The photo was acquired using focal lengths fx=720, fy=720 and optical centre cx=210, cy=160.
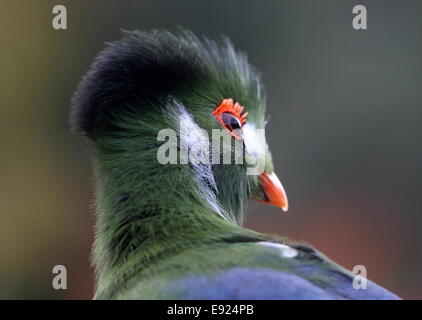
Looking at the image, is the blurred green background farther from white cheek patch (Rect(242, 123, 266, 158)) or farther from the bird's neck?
the bird's neck

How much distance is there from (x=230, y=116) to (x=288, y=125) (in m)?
5.05

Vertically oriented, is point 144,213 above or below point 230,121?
below

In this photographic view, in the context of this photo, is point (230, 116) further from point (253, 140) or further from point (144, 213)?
point (144, 213)

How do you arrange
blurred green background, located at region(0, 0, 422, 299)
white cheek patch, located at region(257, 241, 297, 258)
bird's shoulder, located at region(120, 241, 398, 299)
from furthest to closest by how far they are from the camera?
blurred green background, located at region(0, 0, 422, 299) → white cheek patch, located at region(257, 241, 297, 258) → bird's shoulder, located at region(120, 241, 398, 299)

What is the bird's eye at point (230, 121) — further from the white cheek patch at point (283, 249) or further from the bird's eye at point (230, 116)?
the white cheek patch at point (283, 249)

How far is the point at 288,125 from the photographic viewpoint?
7.93 metres

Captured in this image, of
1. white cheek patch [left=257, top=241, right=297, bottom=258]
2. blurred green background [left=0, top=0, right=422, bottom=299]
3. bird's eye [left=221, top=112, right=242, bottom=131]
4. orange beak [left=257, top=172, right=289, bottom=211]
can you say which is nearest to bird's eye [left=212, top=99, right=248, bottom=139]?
bird's eye [left=221, top=112, right=242, bottom=131]

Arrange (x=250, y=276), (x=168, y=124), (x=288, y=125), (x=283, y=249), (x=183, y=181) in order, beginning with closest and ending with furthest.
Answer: (x=250, y=276) → (x=283, y=249) → (x=183, y=181) → (x=168, y=124) → (x=288, y=125)

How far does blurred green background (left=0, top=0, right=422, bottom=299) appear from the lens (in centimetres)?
757

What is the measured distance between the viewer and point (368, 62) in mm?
8078

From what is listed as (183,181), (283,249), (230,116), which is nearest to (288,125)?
(230,116)

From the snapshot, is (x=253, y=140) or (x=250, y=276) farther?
(x=253, y=140)

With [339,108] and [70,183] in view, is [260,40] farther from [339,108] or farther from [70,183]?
[70,183]

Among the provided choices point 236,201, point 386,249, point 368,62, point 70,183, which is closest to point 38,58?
point 70,183
